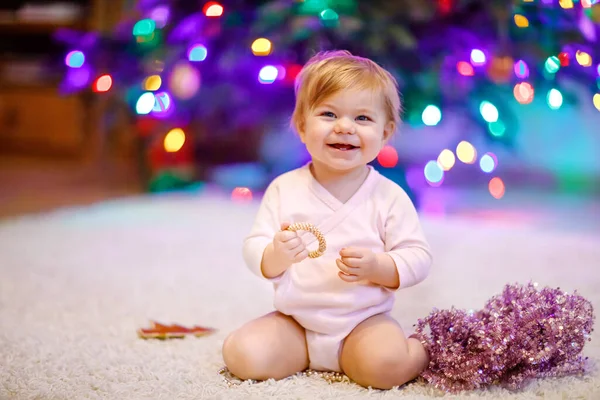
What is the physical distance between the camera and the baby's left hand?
34.2 inches

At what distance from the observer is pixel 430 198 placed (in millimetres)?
2166

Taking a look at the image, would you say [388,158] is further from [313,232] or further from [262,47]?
[313,232]

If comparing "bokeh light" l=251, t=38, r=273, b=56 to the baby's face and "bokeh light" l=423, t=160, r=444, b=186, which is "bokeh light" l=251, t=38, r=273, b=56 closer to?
"bokeh light" l=423, t=160, r=444, b=186

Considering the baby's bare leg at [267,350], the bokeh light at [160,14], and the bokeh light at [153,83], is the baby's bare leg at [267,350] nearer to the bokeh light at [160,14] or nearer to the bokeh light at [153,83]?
the bokeh light at [153,83]

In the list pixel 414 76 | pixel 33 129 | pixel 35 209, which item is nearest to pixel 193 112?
pixel 35 209

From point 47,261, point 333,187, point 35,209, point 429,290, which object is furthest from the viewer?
point 35,209

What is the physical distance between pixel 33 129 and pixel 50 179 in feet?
2.37

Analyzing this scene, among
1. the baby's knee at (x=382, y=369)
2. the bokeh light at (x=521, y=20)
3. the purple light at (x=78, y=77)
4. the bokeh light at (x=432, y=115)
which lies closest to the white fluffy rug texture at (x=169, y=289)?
the baby's knee at (x=382, y=369)

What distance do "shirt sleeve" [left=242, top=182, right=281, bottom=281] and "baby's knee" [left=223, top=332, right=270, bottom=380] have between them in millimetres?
87

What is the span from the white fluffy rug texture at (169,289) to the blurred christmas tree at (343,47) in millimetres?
290

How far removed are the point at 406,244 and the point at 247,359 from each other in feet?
0.83

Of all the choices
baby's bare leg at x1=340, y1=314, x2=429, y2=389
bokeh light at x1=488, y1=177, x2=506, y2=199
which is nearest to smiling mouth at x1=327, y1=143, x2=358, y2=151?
baby's bare leg at x1=340, y1=314, x2=429, y2=389

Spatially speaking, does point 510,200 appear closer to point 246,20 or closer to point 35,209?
point 246,20

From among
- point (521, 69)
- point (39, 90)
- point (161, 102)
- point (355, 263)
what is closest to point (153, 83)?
point (161, 102)
